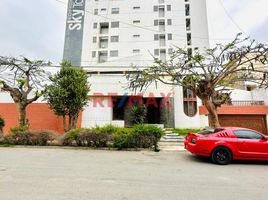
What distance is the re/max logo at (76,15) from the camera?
36594 millimetres

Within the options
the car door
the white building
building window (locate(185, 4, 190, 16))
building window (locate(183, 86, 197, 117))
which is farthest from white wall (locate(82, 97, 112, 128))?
building window (locate(185, 4, 190, 16))

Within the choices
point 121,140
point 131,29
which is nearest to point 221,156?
point 121,140

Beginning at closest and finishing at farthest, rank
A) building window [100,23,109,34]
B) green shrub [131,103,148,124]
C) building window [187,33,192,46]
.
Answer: green shrub [131,103,148,124], building window [187,33,192,46], building window [100,23,109,34]

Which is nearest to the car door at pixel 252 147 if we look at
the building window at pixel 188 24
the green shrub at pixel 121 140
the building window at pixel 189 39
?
the green shrub at pixel 121 140

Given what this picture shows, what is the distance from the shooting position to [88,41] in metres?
36.2

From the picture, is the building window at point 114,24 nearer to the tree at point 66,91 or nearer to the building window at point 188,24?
the building window at point 188,24

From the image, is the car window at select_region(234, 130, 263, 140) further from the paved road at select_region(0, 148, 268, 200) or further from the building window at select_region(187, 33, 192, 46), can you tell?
the building window at select_region(187, 33, 192, 46)

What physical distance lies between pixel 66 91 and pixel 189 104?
36.1ft

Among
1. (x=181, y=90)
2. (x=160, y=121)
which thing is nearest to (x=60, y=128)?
(x=160, y=121)

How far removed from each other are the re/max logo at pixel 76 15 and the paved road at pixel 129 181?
3595 centimetres

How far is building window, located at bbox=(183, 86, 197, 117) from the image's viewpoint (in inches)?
633

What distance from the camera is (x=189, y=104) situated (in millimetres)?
16266

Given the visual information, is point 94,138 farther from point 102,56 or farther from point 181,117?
point 102,56

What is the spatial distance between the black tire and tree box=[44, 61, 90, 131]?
941cm
